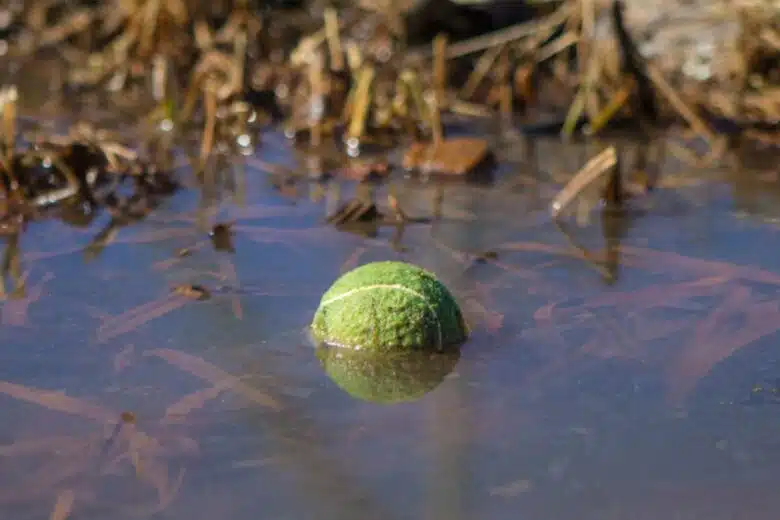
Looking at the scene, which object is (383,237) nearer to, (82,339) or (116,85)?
(82,339)

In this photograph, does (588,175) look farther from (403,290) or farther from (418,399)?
(418,399)

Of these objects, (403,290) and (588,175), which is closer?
(403,290)

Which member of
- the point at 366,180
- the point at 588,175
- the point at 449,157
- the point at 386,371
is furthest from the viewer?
the point at 449,157

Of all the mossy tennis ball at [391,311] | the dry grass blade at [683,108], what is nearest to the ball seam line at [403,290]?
the mossy tennis ball at [391,311]

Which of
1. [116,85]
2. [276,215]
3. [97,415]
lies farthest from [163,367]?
[116,85]

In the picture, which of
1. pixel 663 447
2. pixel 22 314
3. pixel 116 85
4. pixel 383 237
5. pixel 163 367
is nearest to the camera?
pixel 663 447

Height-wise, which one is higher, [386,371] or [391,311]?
[391,311]

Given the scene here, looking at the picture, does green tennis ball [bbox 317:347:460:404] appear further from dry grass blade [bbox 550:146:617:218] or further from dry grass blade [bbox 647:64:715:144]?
dry grass blade [bbox 647:64:715:144]

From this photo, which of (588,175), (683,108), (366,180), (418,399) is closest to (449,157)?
(366,180)
